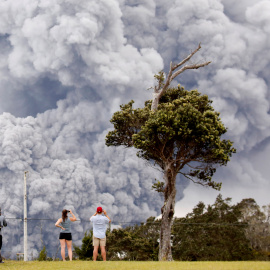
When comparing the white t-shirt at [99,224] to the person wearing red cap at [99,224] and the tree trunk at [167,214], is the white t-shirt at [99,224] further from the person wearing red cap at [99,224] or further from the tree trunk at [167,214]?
the tree trunk at [167,214]

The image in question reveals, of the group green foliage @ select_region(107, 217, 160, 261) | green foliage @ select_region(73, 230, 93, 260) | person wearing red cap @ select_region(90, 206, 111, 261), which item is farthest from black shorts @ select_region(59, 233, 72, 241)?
green foliage @ select_region(107, 217, 160, 261)

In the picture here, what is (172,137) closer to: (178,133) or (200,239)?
(178,133)

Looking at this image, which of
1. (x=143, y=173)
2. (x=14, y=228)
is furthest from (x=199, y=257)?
(x=14, y=228)

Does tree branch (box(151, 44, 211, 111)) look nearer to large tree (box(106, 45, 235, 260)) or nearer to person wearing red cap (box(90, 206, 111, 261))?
large tree (box(106, 45, 235, 260))

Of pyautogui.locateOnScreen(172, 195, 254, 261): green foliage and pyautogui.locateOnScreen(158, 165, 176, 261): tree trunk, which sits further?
pyautogui.locateOnScreen(172, 195, 254, 261): green foliage

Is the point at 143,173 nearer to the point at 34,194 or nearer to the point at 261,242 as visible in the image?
the point at 34,194

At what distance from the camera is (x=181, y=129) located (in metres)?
24.7

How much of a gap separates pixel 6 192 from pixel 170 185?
103m

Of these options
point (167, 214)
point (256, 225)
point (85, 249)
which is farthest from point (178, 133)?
point (256, 225)

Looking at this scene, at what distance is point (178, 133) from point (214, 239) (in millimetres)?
24902

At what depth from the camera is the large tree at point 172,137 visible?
25266 millimetres

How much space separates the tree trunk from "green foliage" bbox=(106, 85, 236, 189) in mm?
1011

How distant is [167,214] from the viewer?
86.9ft

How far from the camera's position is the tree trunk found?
1035 inches
